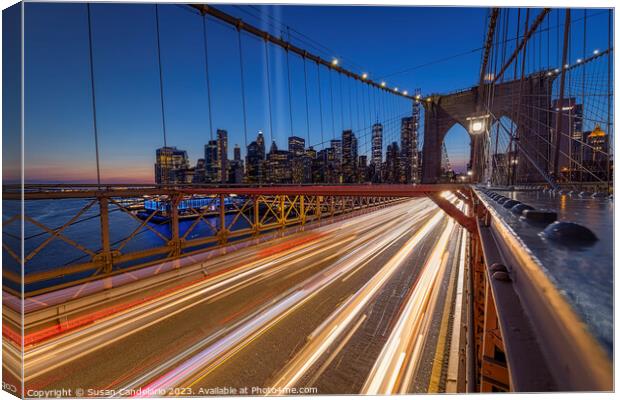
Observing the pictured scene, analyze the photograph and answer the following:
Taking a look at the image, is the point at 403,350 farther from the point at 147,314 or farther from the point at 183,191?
the point at 183,191

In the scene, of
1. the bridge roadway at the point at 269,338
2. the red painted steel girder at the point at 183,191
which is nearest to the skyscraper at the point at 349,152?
the bridge roadway at the point at 269,338

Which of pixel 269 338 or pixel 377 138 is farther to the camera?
pixel 377 138

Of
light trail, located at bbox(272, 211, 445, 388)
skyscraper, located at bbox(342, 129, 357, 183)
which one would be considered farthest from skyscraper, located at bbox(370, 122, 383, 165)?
light trail, located at bbox(272, 211, 445, 388)

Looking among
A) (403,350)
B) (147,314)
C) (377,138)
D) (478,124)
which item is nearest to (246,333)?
(147,314)

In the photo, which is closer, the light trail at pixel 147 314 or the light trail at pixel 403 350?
the light trail at pixel 403 350

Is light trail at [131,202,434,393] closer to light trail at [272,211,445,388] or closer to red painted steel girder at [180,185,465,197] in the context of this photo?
light trail at [272,211,445,388]

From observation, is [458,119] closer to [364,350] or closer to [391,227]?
[391,227]

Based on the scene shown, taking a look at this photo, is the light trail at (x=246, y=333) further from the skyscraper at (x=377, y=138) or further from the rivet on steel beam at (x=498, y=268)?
the skyscraper at (x=377, y=138)

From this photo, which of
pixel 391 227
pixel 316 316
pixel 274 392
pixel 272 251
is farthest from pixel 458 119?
pixel 274 392
